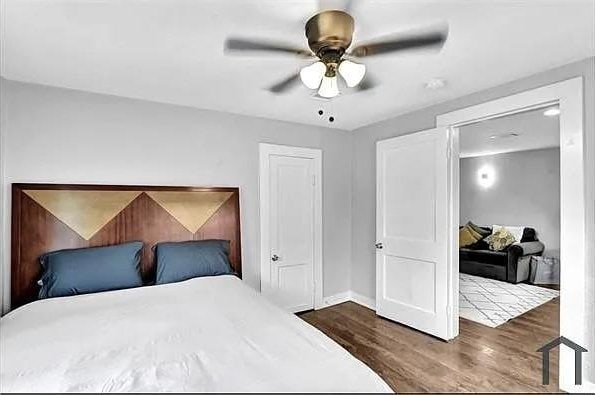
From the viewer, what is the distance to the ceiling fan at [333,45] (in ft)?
5.13

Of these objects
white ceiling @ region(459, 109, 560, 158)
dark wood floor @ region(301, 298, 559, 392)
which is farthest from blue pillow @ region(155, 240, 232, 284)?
white ceiling @ region(459, 109, 560, 158)

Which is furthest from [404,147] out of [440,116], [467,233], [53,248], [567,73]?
[467,233]

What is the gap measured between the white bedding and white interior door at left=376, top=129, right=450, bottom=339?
1807 mm

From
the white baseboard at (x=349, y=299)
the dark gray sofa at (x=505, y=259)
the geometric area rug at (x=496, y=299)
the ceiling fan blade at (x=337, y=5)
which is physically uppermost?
the ceiling fan blade at (x=337, y=5)

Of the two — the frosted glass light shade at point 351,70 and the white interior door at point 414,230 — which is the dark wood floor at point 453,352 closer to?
the white interior door at point 414,230

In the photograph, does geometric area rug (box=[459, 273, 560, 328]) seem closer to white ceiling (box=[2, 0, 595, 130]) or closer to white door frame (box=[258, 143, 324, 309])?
white door frame (box=[258, 143, 324, 309])

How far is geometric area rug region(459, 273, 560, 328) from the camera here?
3693 millimetres

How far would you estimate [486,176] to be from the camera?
22.2 feet

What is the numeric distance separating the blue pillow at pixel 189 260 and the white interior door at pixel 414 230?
179 cm

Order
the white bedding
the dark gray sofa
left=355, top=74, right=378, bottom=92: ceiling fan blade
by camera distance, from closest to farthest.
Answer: the white bedding → left=355, top=74, right=378, bottom=92: ceiling fan blade → the dark gray sofa

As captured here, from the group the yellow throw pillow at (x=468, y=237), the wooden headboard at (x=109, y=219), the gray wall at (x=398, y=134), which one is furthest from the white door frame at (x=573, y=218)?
the yellow throw pillow at (x=468, y=237)

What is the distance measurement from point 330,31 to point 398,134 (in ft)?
7.45

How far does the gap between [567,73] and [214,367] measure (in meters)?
2.91

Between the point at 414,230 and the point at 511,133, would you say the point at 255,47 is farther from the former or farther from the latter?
the point at 511,133
